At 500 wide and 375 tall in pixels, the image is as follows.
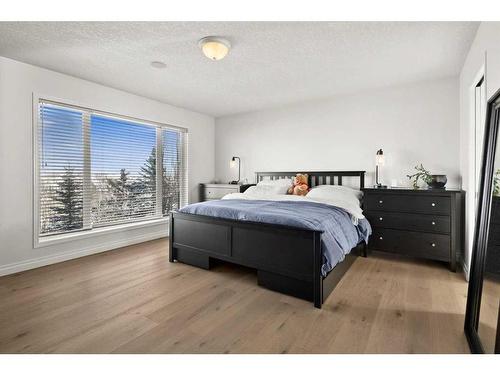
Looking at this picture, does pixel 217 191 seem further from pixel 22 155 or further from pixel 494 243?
pixel 494 243

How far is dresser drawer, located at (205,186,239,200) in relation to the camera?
4.71 meters

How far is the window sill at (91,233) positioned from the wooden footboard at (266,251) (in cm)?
126

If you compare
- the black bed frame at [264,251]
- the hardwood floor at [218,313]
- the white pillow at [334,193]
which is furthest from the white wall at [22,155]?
the white pillow at [334,193]

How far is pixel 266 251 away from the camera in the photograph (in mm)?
2398

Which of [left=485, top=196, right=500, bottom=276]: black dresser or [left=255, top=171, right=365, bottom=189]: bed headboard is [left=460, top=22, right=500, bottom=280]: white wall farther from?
[left=255, top=171, right=365, bottom=189]: bed headboard

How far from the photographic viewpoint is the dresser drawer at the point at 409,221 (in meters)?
2.89

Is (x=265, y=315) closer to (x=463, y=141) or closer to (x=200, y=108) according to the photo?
(x=463, y=141)

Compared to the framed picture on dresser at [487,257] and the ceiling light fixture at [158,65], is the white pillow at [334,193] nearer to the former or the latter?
the framed picture on dresser at [487,257]

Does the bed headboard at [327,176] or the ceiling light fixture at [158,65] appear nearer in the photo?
the ceiling light fixture at [158,65]

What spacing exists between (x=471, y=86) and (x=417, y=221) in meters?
1.50

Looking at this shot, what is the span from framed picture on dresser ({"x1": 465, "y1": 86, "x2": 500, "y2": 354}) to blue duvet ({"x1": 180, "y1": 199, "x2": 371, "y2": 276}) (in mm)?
903

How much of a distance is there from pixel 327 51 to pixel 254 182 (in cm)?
286

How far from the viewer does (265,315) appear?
6.37ft

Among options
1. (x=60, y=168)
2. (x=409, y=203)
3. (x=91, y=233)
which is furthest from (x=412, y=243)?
(x=60, y=168)
